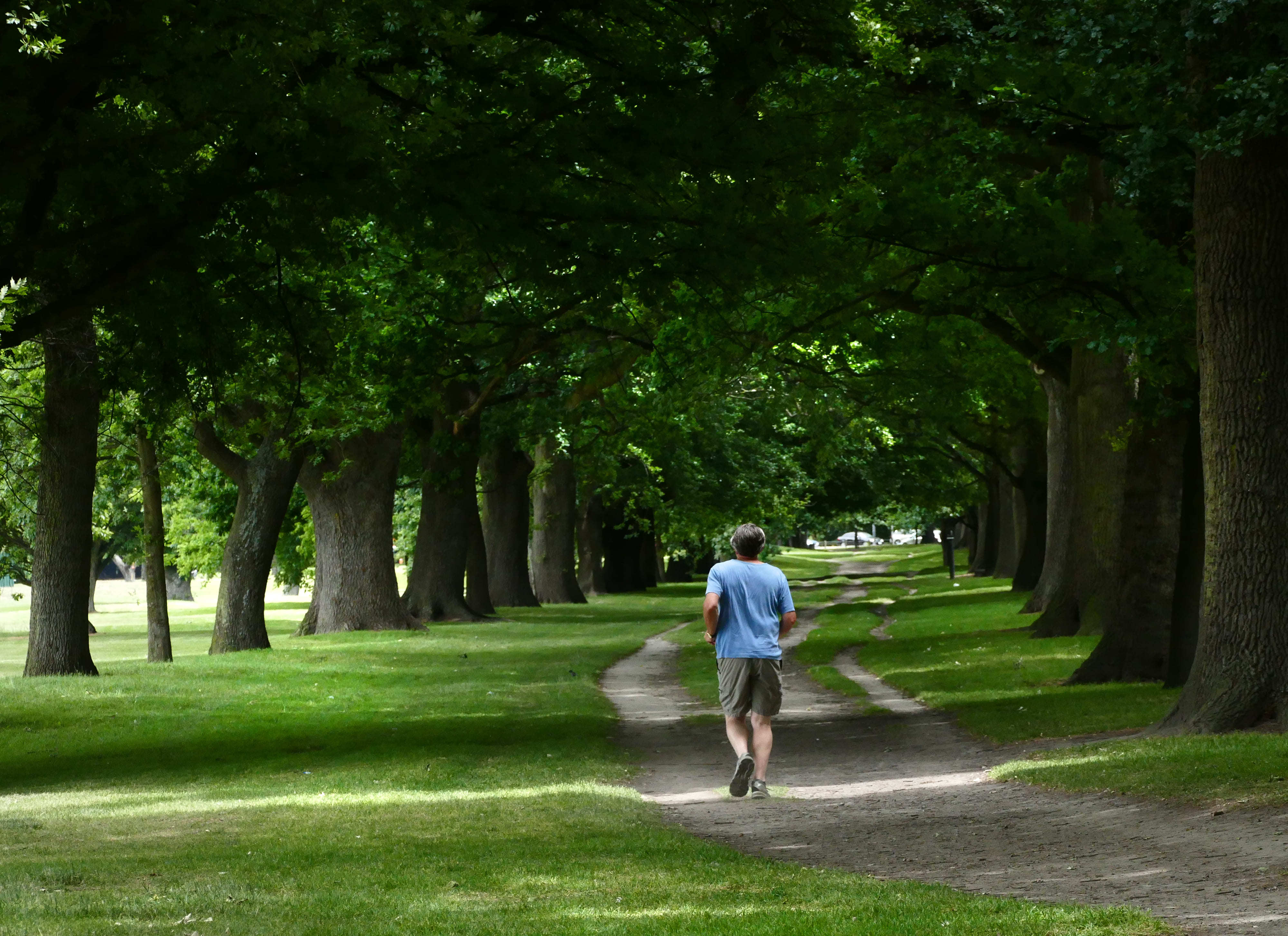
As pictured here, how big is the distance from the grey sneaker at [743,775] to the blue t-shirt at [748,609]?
772 millimetres

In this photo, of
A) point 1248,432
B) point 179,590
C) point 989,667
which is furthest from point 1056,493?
point 179,590

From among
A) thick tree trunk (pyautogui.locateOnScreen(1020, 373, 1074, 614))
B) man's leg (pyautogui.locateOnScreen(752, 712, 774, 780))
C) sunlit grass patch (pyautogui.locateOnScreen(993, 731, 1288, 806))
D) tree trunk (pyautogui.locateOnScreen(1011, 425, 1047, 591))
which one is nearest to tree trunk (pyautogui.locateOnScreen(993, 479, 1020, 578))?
tree trunk (pyautogui.locateOnScreen(1011, 425, 1047, 591))

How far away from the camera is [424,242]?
13.2m

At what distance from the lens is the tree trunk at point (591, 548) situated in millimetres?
56562

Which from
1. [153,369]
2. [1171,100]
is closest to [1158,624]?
[1171,100]

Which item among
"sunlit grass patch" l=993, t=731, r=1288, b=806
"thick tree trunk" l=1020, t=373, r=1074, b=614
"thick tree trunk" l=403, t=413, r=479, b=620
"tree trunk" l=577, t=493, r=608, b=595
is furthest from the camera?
"tree trunk" l=577, t=493, r=608, b=595

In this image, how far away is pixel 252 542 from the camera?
90.9 feet

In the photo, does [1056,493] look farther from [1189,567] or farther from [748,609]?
[748,609]

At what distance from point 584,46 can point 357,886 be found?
790 cm

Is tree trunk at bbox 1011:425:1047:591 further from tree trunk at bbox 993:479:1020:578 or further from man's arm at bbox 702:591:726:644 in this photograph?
man's arm at bbox 702:591:726:644

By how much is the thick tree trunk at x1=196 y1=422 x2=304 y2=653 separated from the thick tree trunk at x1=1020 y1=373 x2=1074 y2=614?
46.7 feet

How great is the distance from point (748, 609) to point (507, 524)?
33.2 meters

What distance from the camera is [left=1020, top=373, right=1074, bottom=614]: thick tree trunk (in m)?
28.2

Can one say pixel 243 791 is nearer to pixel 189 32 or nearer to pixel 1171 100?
pixel 189 32
